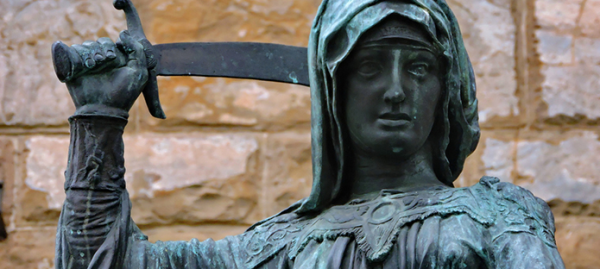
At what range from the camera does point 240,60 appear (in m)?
2.37

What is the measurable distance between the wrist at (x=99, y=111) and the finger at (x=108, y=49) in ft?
0.38

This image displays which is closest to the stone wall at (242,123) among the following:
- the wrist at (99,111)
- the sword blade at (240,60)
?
the sword blade at (240,60)

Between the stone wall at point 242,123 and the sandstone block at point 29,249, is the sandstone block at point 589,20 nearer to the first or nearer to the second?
the stone wall at point 242,123

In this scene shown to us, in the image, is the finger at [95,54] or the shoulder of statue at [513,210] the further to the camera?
the finger at [95,54]

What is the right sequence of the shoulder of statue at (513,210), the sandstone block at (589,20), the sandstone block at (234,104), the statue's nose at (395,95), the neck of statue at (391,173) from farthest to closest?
the sandstone block at (589,20)
the sandstone block at (234,104)
the neck of statue at (391,173)
the statue's nose at (395,95)
the shoulder of statue at (513,210)

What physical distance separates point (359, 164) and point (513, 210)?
40 cm

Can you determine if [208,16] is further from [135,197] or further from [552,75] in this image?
Answer: [552,75]

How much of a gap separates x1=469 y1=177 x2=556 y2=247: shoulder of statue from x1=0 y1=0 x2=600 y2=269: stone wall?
1642mm

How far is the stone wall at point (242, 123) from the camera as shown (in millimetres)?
3662

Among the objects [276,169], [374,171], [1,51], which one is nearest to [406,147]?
[374,171]

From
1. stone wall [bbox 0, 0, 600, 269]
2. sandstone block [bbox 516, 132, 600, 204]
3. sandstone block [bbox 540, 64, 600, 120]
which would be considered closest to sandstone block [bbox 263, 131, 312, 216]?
stone wall [bbox 0, 0, 600, 269]

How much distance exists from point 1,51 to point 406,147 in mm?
2277

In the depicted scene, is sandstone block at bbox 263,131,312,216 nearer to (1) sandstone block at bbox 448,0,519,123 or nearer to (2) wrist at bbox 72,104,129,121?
(1) sandstone block at bbox 448,0,519,123

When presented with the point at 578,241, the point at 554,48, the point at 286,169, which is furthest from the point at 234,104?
the point at 578,241
